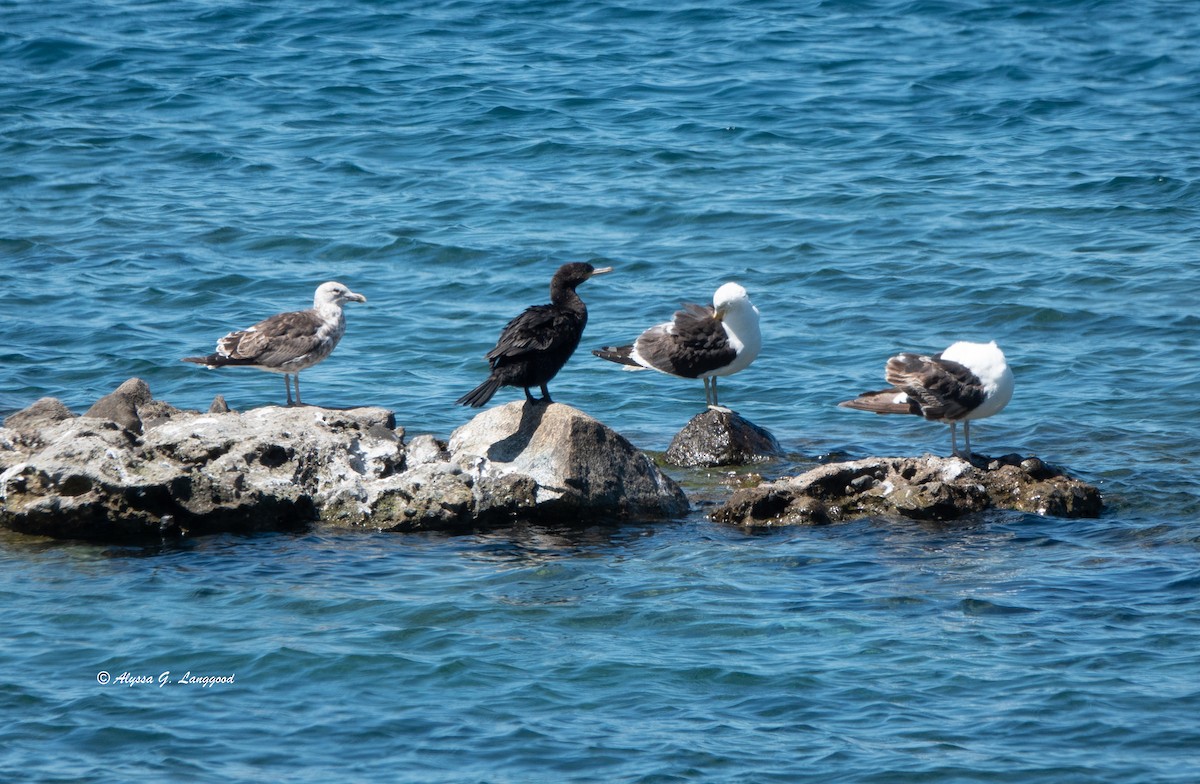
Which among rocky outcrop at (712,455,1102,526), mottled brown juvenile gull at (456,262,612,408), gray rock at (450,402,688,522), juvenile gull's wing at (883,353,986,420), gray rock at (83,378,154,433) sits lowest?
rocky outcrop at (712,455,1102,526)

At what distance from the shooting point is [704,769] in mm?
6641

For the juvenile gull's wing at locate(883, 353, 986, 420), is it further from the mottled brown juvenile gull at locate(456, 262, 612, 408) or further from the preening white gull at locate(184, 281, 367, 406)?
the preening white gull at locate(184, 281, 367, 406)

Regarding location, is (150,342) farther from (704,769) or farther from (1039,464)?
(704,769)

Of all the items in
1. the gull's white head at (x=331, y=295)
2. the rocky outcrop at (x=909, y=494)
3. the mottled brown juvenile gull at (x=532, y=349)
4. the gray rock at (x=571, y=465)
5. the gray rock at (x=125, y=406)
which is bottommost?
the rocky outcrop at (x=909, y=494)

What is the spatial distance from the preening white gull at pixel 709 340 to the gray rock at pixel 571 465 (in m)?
1.75

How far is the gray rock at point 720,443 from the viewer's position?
11.4m

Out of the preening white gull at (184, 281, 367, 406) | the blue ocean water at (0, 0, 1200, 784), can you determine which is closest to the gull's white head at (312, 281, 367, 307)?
the preening white gull at (184, 281, 367, 406)

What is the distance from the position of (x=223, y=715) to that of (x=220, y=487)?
8.28 feet

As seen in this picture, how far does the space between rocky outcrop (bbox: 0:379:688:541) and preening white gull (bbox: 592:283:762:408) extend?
1.75 m

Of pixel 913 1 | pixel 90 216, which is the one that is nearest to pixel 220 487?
pixel 90 216

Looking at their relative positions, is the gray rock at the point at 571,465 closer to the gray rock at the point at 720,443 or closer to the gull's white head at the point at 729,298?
the gray rock at the point at 720,443

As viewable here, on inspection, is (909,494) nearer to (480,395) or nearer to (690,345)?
(690,345)

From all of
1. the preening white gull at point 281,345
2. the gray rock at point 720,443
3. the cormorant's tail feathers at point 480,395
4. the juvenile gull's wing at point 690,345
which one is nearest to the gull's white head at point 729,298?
the juvenile gull's wing at point 690,345

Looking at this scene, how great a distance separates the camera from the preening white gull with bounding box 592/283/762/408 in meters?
11.6
